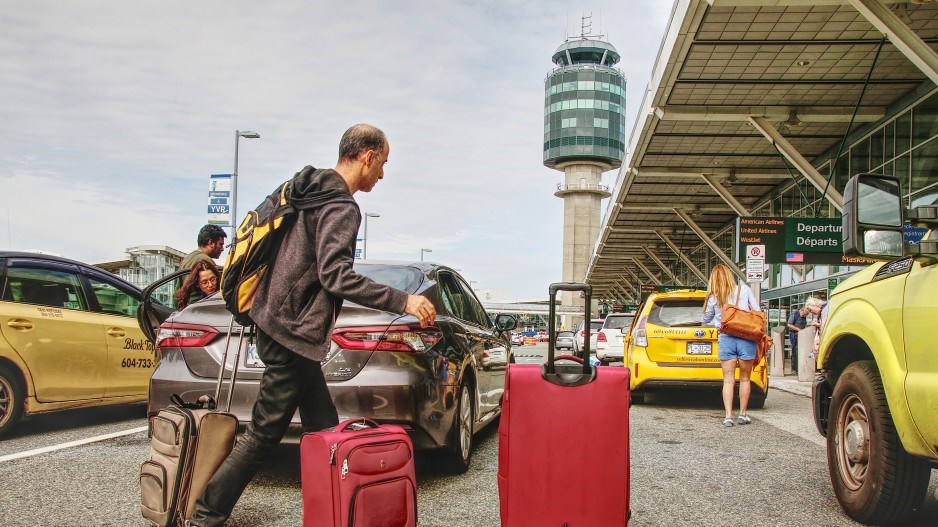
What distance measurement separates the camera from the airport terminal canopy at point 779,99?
1210cm

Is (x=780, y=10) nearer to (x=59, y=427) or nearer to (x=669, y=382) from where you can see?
(x=669, y=382)

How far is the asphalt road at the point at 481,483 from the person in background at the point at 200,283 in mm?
1206

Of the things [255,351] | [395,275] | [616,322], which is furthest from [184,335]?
[616,322]

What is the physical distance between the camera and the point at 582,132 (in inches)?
4077

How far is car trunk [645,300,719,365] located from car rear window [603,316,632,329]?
10.7 metres

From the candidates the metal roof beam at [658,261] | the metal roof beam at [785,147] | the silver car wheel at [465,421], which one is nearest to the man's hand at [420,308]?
the silver car wheel at [465,421]

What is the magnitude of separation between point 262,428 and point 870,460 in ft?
9.60

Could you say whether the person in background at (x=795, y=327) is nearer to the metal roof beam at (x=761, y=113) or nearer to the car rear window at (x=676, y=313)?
the metal roof beam at (x=761, y=113)

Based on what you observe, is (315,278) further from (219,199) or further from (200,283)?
(219,199)

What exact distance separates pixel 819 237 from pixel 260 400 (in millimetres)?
15740

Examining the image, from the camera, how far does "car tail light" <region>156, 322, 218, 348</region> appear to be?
530 centimetres

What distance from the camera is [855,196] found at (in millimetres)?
3791

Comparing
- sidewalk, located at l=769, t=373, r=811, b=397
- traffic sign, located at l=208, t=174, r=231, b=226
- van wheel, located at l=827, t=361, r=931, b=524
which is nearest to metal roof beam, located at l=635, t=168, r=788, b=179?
sidewalk, located at l=769, t=373, r=811, b=397

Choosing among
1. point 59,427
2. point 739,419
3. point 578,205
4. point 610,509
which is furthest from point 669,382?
point 578,205
